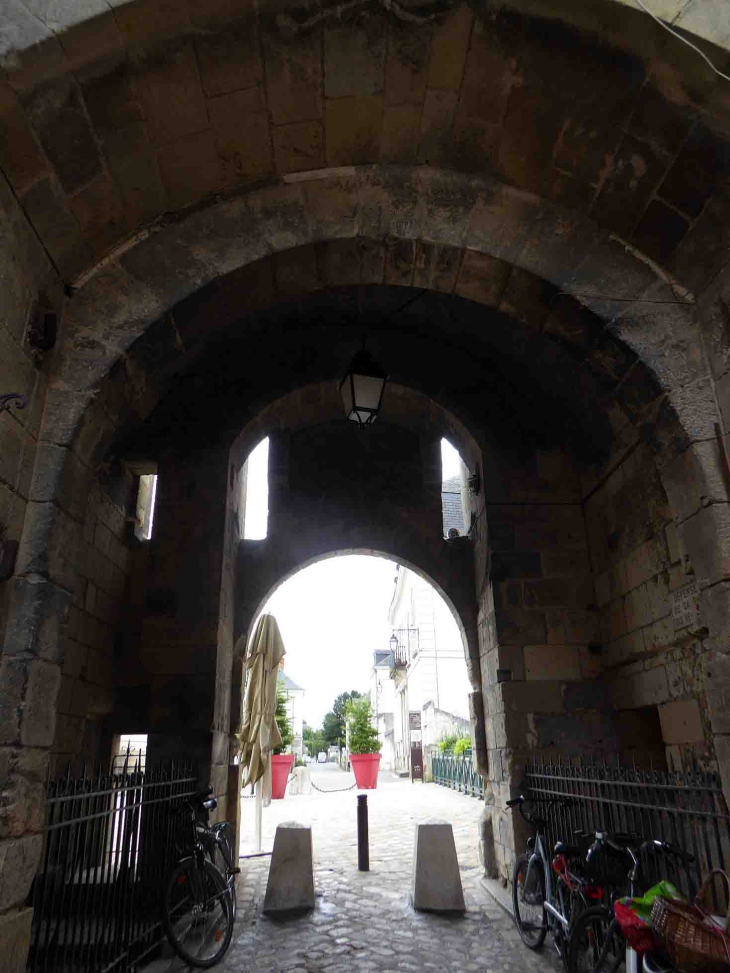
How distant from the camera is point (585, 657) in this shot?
5855 millimetres

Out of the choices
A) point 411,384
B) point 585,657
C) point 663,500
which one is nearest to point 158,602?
point 411,384

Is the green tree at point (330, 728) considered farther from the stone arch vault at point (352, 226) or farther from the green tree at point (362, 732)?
the stone arch vault at point (352, 226)

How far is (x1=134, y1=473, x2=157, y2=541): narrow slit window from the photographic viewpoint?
22.7 ft

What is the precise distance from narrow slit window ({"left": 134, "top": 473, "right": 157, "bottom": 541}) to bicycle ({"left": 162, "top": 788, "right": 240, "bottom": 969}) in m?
3.06

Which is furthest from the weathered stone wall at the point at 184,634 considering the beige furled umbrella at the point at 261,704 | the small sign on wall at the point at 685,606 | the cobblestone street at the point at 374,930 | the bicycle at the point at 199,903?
the small sign on wall at the point at 685,606

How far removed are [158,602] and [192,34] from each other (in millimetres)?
4606

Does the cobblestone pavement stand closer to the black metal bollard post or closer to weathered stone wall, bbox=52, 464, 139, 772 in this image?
the black metal bollard post

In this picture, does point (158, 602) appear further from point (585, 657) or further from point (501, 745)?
point (585, 657)

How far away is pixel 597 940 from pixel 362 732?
16852mm

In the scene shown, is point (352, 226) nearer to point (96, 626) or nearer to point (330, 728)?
point (96, 626)

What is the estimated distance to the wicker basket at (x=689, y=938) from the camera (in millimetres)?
2303

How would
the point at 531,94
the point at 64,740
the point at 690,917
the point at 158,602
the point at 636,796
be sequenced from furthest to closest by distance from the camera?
the point at 158,602 < the point at 64,740 < the point at 636,796 < the point at 531,94 < the point at 690,917

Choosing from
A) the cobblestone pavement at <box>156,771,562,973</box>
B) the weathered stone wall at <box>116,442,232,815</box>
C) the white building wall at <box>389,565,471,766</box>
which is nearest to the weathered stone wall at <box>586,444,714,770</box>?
the cobblestone pavement at <box>156,771,562,973</box>

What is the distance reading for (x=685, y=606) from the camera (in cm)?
436
